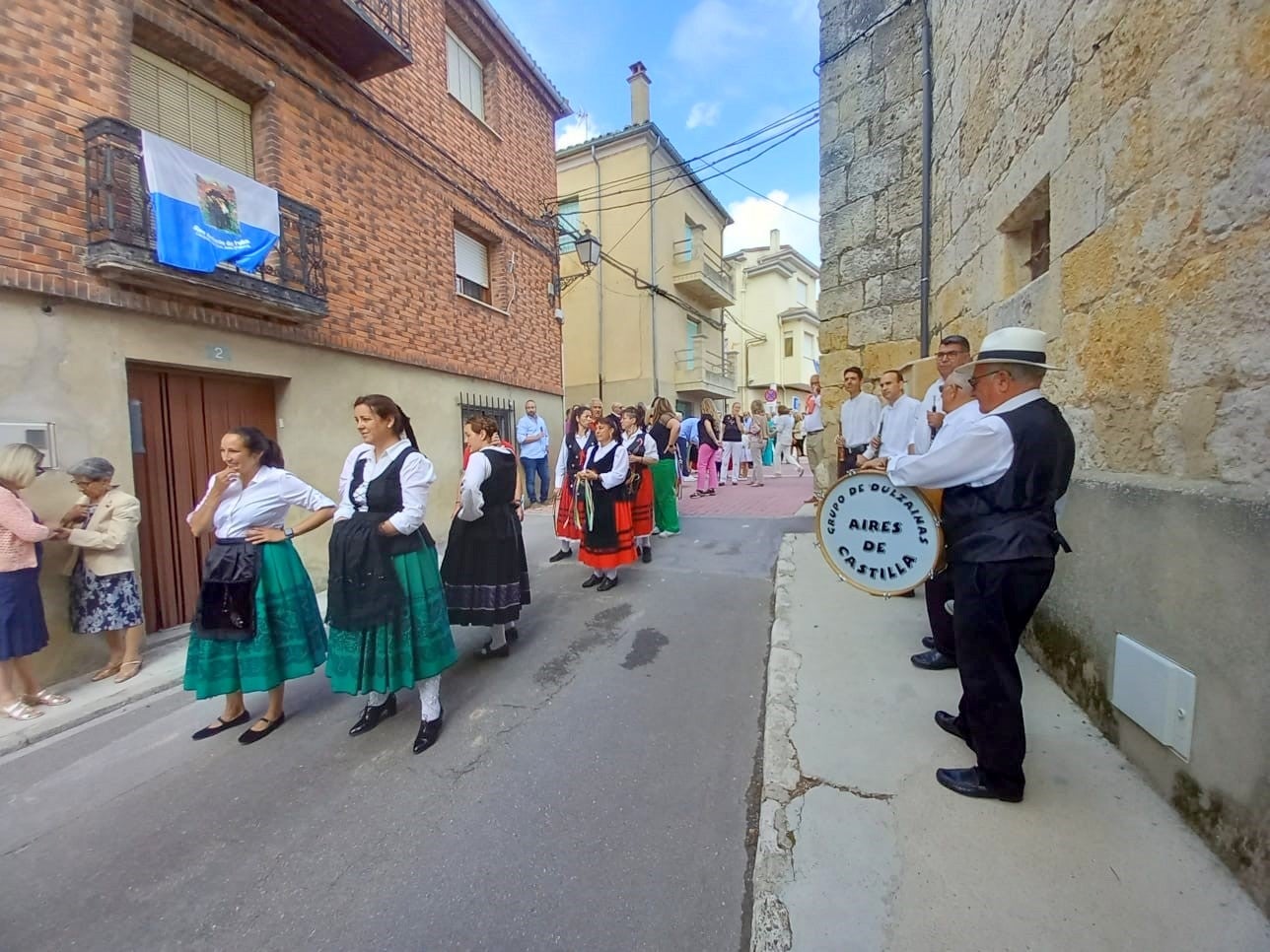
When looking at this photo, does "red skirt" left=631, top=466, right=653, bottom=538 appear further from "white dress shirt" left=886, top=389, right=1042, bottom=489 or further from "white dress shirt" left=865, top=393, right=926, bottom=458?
"white dress shirt" left=886, top=389, right=1042, bottom=489

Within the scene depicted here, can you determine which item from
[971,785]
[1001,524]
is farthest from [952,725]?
[1001,524]

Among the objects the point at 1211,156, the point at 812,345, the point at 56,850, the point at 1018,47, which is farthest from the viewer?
the point at 812,345

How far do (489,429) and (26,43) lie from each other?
419 centimetres

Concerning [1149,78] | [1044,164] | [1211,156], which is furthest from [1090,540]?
[1044,164]

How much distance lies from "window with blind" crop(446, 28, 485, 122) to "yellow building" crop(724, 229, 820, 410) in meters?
20.2

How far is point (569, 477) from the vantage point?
6609mm

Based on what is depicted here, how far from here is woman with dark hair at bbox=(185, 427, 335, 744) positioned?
9.45ft

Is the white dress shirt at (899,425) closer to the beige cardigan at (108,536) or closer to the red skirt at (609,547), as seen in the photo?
the red skirt at (609,547)

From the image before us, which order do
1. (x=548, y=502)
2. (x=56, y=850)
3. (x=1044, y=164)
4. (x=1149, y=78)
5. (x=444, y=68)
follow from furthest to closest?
(x=548, y=502) → (x=444, y=68) → (x=1044, y=164) → (x=56, y=850) → (x=1149, y=78)

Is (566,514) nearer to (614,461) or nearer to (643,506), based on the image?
(643,506)

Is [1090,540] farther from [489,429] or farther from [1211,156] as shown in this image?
[489,429]

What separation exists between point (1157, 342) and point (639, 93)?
1811 cm

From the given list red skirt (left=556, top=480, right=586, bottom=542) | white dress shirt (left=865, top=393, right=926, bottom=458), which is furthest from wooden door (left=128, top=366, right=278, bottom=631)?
white dress shirt (left=865, top=393, right=926, bottom=458)

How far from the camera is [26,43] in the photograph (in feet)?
12.6
